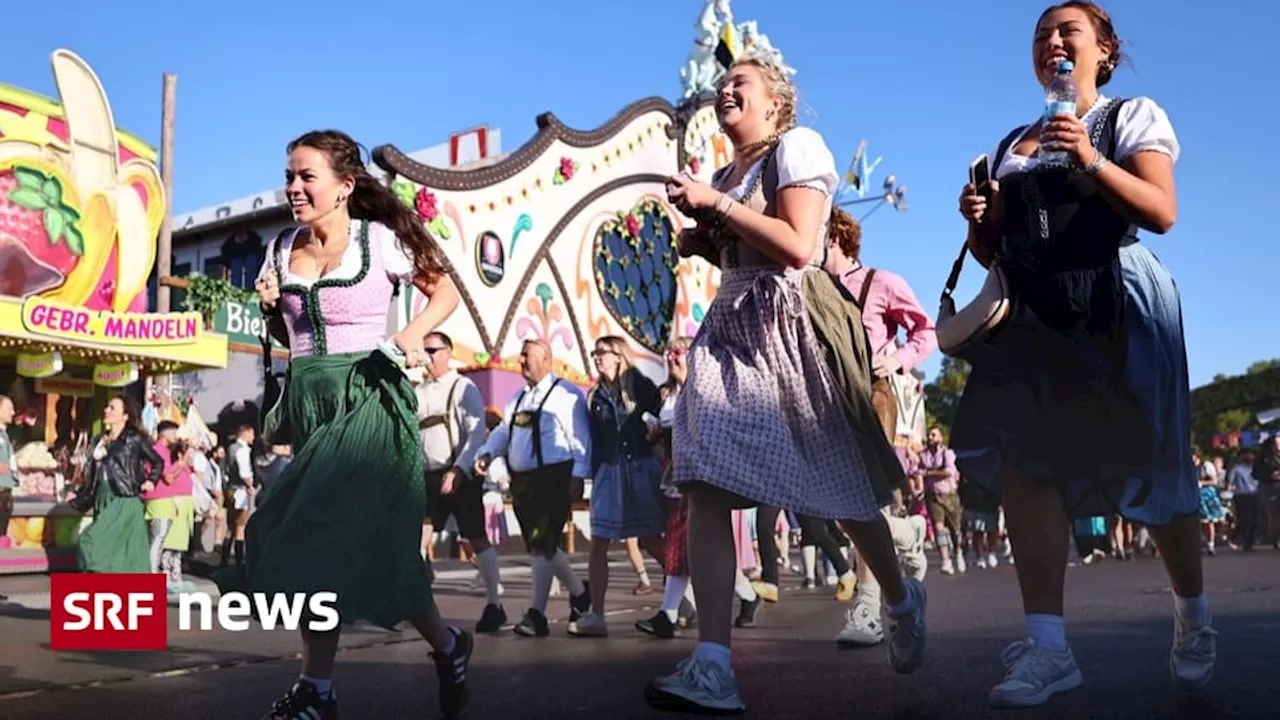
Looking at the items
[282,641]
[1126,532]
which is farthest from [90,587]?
[1126,532]

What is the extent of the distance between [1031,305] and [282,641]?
441 cm

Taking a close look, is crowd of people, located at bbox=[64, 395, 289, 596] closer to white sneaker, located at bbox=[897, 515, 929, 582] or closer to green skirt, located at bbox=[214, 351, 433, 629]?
white sneaker, located at bbox=[897, 515, 929, 582]

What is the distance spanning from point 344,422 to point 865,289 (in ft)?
10.1

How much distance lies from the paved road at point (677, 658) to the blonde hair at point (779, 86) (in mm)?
1770

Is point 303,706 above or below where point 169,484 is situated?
below

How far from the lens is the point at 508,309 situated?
72.1 feet

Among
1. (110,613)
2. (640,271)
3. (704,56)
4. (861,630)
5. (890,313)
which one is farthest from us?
(704,56)

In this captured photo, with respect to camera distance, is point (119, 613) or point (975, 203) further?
point (119, 613)

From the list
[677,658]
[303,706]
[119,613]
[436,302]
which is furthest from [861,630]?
[119,613]

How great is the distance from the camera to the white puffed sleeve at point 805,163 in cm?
351

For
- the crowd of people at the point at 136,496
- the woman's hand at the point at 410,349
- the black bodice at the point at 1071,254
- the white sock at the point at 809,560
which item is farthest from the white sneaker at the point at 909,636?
the white sock at the point at 809,560

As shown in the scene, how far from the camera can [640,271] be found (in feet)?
88.5

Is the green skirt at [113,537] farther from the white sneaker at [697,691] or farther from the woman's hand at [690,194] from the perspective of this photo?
the woman's hand at [690,194]

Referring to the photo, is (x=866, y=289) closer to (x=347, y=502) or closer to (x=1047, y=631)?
(x=1047, y=631)
